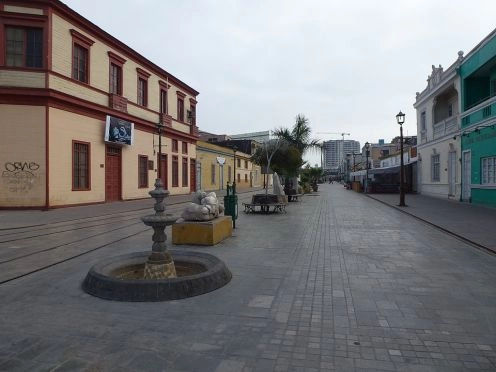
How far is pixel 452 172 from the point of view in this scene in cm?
2384

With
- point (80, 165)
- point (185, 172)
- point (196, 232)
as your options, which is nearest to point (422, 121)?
point (185, 172)

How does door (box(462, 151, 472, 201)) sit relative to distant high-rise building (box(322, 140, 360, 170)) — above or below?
below

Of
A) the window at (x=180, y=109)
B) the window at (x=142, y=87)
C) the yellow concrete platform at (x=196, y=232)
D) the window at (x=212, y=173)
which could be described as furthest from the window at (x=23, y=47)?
the window at (x=212, y=173)

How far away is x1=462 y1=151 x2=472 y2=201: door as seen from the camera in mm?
21016

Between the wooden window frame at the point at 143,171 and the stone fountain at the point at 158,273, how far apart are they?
19.5 m

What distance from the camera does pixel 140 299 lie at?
4750 millimetres

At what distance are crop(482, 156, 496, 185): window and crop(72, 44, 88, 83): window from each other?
20224mm

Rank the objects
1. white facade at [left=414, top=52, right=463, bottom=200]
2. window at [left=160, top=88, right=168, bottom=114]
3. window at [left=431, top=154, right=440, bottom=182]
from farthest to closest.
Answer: window at [left=160, top=88, right=168, bottom=114] → window at [left=431, top=154, right=440, bottom=182] → white facade at [left=414, top=52, right=463, bottom=200]

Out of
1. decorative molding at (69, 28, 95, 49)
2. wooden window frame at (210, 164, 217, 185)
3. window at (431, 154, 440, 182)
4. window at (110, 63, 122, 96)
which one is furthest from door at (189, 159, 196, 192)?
window at (431, 154, 440, 182)

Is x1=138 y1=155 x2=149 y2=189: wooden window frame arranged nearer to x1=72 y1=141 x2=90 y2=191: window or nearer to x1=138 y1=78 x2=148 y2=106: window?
x1=138 y1=78 x2=148 y2=106: window

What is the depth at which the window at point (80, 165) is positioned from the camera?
737 inches

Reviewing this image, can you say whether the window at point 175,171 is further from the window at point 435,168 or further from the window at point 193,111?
the window at point 435,168

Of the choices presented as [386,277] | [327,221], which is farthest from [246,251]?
[327,221]

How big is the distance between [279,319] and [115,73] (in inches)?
856
